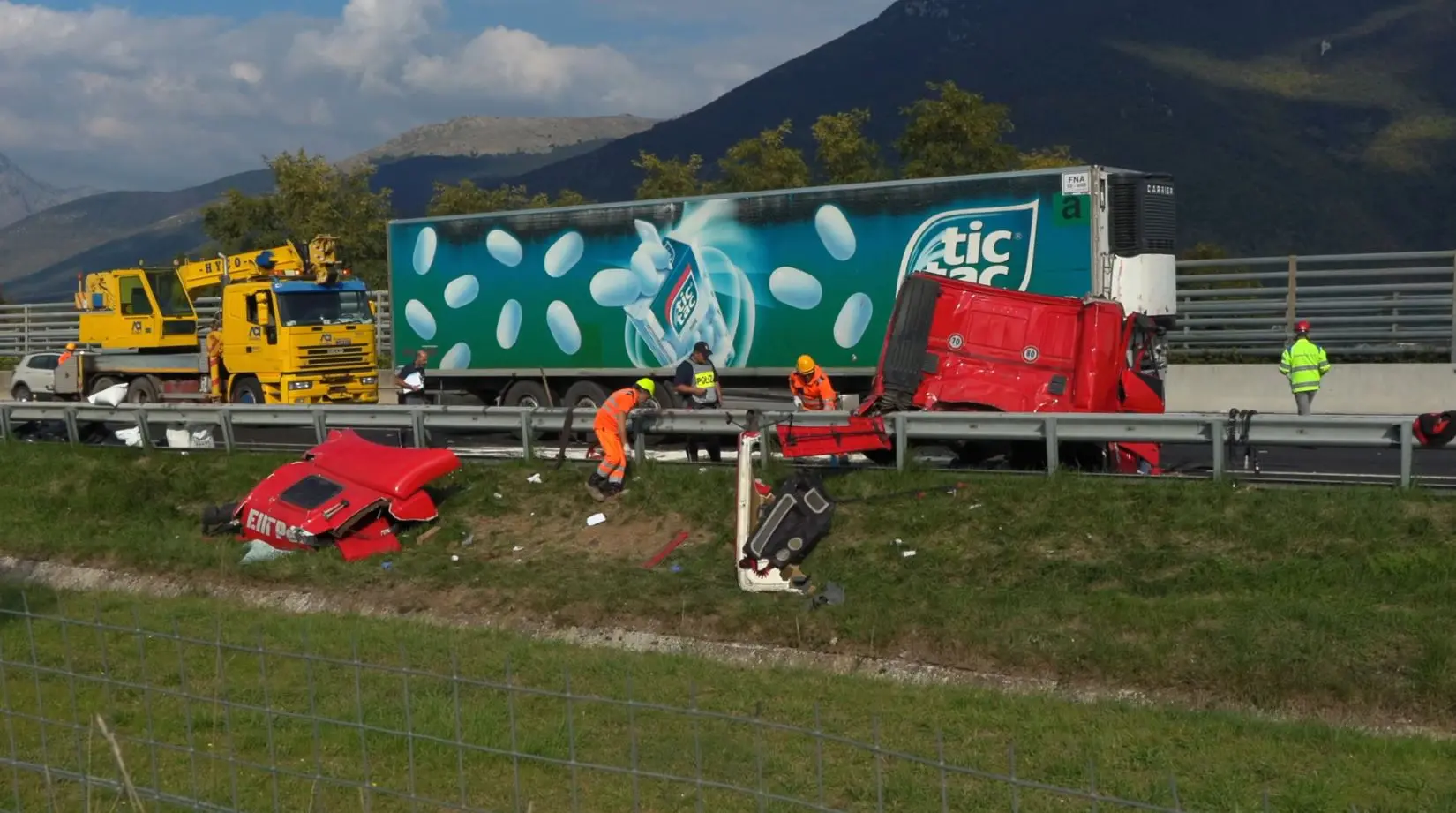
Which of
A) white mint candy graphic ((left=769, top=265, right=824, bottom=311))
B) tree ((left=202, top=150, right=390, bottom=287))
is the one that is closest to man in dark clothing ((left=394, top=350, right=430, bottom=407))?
white mint candy graphic ((left=769, top=265, right=824, bottom=311))

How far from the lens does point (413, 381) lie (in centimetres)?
2075

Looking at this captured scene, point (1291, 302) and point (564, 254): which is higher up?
point (564, 254)

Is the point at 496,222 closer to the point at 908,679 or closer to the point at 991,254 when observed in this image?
the point at 991,254

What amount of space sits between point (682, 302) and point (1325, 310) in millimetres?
10639

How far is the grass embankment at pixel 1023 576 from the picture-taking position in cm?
912

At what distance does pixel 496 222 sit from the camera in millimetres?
22984

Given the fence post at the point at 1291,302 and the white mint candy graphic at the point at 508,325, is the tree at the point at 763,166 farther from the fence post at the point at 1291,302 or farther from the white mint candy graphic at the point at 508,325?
the white mint candy graphic at the point at 508,325

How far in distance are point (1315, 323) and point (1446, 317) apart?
7.21 feet

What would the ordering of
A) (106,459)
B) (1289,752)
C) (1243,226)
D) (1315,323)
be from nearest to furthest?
(1289,752) → (106,459) → (1315,323) → (1243,226)

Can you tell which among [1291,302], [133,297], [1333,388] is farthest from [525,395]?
[1291,302]

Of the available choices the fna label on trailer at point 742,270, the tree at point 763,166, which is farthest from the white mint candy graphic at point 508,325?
the tree at point 763,166

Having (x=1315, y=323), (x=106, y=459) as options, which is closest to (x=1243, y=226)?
(x=1315, y=323)

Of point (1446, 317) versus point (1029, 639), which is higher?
point (1446, 317)

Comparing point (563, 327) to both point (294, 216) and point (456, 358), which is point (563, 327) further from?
point (294, 216)
